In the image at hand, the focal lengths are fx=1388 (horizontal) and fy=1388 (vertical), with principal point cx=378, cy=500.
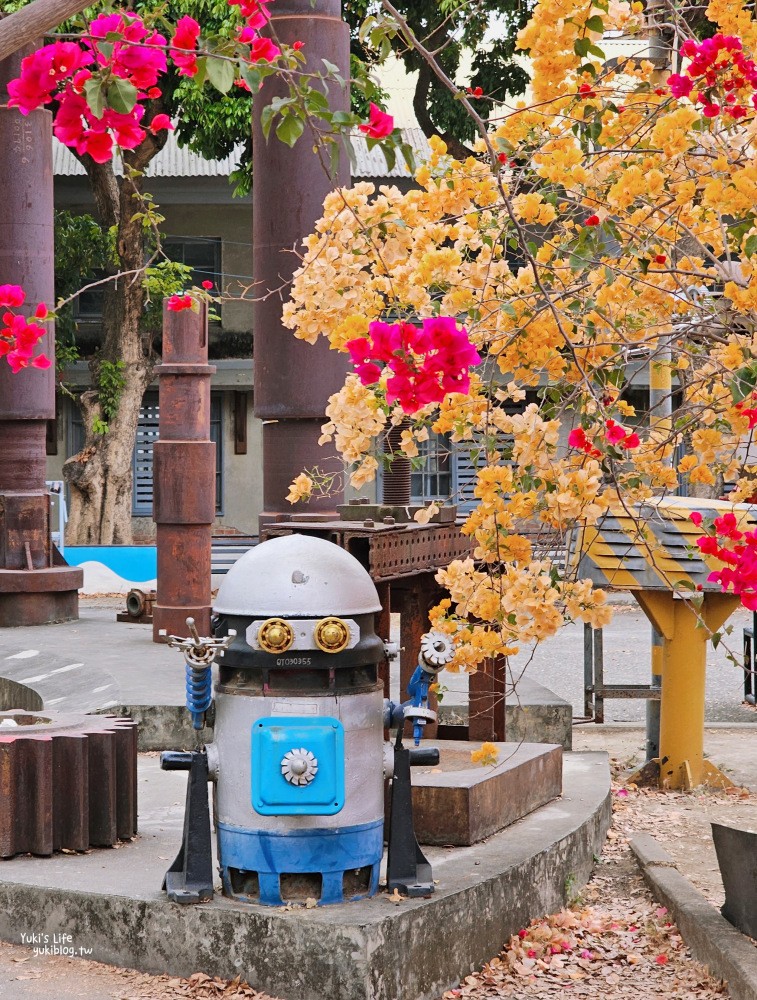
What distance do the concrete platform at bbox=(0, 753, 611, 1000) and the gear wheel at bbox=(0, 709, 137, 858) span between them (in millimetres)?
79

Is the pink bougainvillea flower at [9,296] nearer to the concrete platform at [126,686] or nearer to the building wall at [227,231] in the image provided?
the concrete platform at [126,686]

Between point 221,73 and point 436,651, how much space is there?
6.61 feet

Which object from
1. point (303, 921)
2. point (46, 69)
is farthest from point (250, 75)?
point (303, 921)

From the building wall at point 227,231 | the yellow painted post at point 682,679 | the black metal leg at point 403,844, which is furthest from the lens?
the building wall at point 227,231

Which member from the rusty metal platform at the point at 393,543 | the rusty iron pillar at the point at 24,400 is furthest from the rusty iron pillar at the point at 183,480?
the rusty metal platform at the point at 393,543

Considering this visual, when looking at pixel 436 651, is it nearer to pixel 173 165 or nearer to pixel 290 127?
pixel 290 127

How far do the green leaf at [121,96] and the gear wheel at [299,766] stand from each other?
1988 millimetres

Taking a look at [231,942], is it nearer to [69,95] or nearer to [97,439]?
[69,95]

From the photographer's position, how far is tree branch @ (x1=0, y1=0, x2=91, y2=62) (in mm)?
3480

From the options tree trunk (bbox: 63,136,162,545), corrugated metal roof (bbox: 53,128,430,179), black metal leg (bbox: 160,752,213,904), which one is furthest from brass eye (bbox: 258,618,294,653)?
corrugated metal roof (bbox: 53,128,430,179)

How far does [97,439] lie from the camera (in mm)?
21016

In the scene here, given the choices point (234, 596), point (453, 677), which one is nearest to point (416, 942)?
point (234, 596)

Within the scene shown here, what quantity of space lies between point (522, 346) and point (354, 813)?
5.72ft

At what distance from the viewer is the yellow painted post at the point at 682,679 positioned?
7.48 meters
